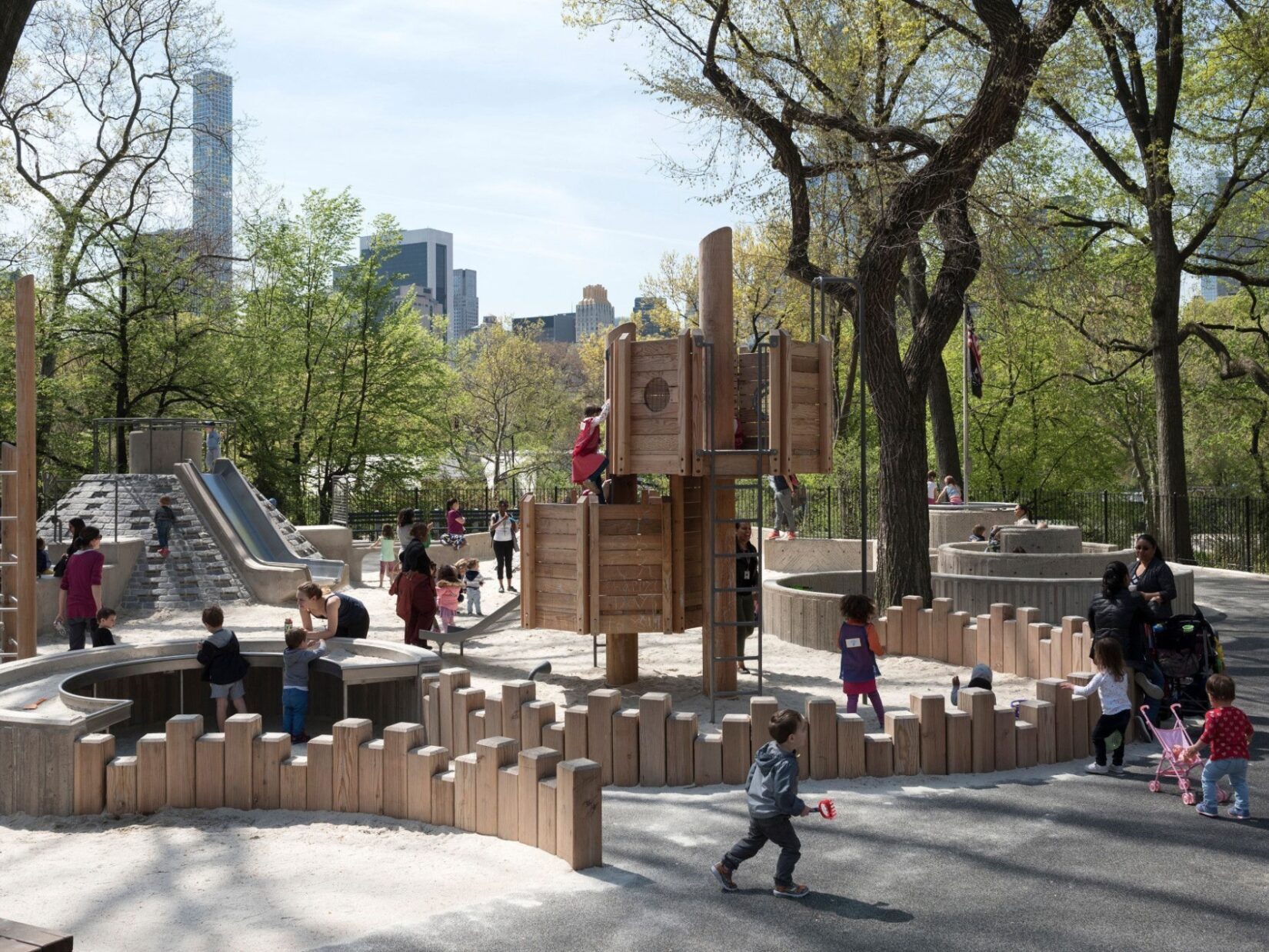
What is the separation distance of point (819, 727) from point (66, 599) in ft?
32.0

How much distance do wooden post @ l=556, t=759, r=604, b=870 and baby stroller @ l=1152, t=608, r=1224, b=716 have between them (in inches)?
244

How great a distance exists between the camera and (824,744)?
944 centimetres

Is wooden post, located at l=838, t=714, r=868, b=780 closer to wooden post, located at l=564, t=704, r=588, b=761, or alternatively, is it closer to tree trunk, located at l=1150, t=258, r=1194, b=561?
wooden post, located at l=564, t=704, r=588, b=761

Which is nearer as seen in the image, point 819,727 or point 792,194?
point 819,727

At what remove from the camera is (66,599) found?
14586 mm

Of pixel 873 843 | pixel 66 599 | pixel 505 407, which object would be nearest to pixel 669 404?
pixel 873 843

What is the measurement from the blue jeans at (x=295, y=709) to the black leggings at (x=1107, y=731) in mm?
6718

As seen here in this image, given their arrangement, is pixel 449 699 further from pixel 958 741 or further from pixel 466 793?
pixel 958 741

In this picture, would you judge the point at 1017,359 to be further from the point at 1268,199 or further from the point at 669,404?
the point at 669,404

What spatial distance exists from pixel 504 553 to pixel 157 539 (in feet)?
21.9

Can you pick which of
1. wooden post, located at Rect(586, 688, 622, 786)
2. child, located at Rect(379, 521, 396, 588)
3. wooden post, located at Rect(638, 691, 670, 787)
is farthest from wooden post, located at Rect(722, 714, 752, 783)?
child, located at Rect(379, 521, 396, 588)

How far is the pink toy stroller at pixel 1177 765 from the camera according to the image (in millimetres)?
8578

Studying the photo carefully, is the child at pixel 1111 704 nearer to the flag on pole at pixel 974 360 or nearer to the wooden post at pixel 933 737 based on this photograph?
the wooden post at pixel 933 737

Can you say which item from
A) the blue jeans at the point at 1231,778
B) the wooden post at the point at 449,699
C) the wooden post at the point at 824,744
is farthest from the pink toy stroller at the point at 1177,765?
the wooden post at the point at 449,699
